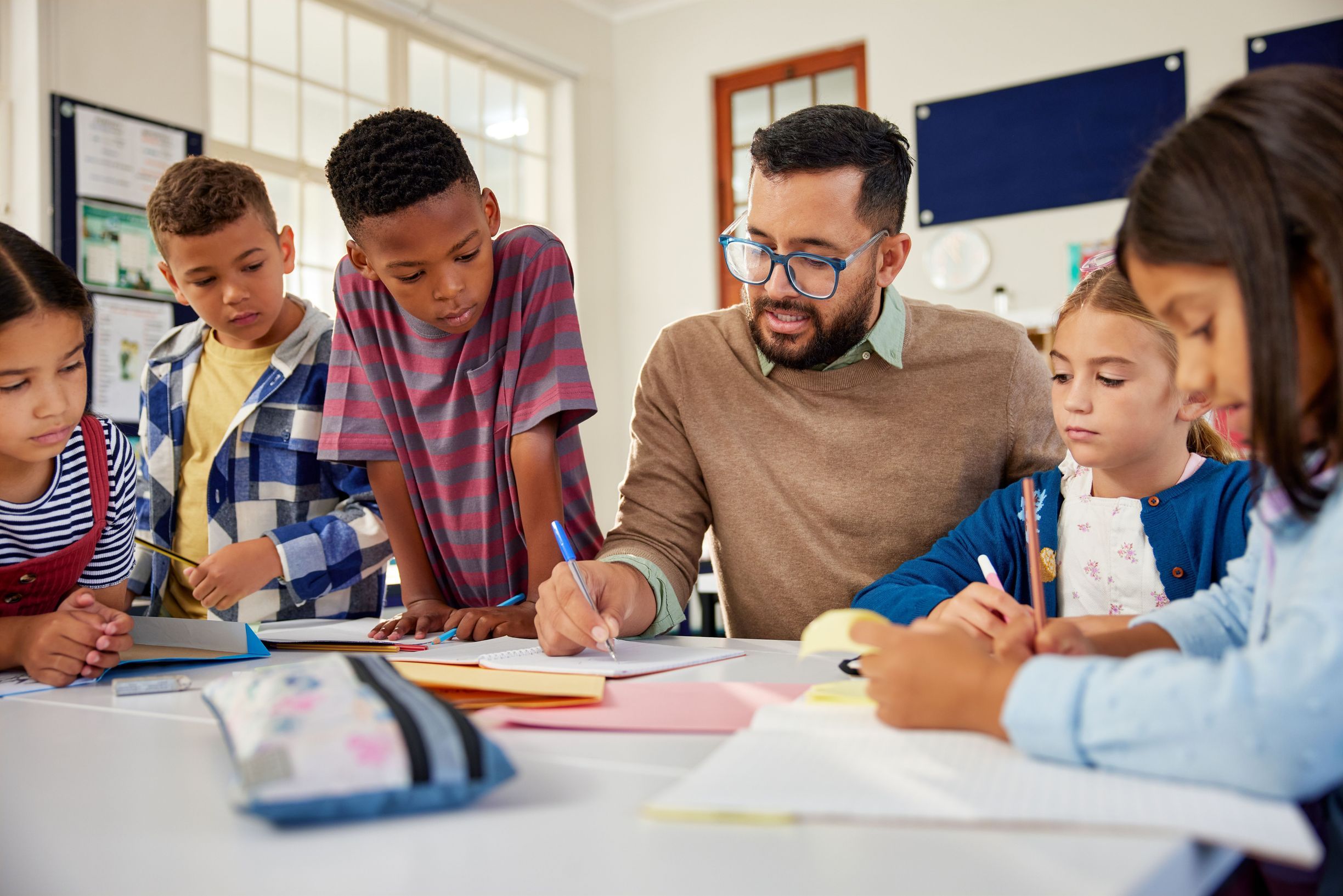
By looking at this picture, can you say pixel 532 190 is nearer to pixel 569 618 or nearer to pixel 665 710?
pixel 569 618

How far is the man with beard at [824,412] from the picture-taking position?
1465 millimetres

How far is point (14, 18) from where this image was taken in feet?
10.8

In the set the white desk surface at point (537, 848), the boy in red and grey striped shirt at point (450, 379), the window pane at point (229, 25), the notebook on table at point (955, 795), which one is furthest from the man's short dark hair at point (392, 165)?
the window pane at point (229, 25)

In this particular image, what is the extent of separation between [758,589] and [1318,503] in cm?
101

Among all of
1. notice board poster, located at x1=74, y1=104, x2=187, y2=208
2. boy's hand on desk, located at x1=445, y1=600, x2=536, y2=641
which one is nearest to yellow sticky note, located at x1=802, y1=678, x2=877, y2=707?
boy's hand on desk, located at x1=445, y1=600, x2=536, y2=641

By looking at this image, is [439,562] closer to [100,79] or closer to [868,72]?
[100,79]

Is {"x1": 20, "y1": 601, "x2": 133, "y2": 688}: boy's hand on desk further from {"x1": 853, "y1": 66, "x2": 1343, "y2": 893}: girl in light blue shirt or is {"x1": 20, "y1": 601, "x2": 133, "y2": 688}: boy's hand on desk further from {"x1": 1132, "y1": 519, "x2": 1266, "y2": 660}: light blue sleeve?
{"x1": 1132, "y1": 519, "x2": 1266, "y2": 660}: light blue sleeve

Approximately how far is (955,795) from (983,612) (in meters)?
0.42

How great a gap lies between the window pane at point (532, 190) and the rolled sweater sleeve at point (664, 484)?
12.7ft

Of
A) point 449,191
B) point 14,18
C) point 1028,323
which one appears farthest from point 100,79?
point 1028,323

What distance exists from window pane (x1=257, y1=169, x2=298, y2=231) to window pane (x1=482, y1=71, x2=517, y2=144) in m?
1.18

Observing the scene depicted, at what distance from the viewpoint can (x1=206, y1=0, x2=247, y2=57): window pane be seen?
3885mm

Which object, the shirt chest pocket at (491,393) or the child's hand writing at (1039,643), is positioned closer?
the child's hand writing at (1039,643)

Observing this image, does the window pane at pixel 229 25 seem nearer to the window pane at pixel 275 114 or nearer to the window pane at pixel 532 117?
the window pane at pixel 275 114
